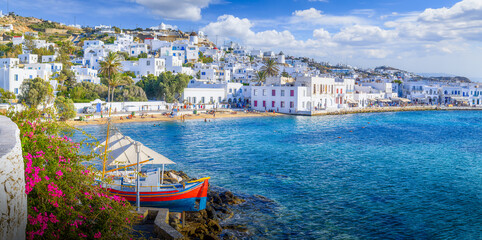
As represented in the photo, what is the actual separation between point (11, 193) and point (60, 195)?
2807 millimetres

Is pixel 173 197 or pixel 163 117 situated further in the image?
pixel 163 117

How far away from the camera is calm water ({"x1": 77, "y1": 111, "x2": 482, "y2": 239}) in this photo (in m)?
14.4

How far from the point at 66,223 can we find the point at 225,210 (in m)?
9.89

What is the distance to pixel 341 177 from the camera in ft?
72.3

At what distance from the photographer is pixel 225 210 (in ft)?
51.8

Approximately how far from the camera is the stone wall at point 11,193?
3814 millimetres

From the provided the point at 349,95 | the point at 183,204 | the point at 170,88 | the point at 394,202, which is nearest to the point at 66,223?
the point at 183,204

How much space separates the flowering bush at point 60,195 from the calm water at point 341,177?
23.1 feet

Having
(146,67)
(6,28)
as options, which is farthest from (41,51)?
(6,28)

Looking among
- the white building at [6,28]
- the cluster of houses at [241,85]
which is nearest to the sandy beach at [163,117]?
the cluster of houses at [241,85]

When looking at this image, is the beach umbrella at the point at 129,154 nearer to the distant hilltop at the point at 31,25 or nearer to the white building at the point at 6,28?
the white building at the point at 6,28

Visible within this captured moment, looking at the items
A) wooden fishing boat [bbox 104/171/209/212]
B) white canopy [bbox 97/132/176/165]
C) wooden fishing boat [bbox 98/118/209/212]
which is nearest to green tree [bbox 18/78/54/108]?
white canopy [bbox 97/132/176/165]

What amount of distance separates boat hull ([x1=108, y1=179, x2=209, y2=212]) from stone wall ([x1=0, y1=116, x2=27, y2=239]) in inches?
391

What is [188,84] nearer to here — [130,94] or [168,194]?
[130,94]
